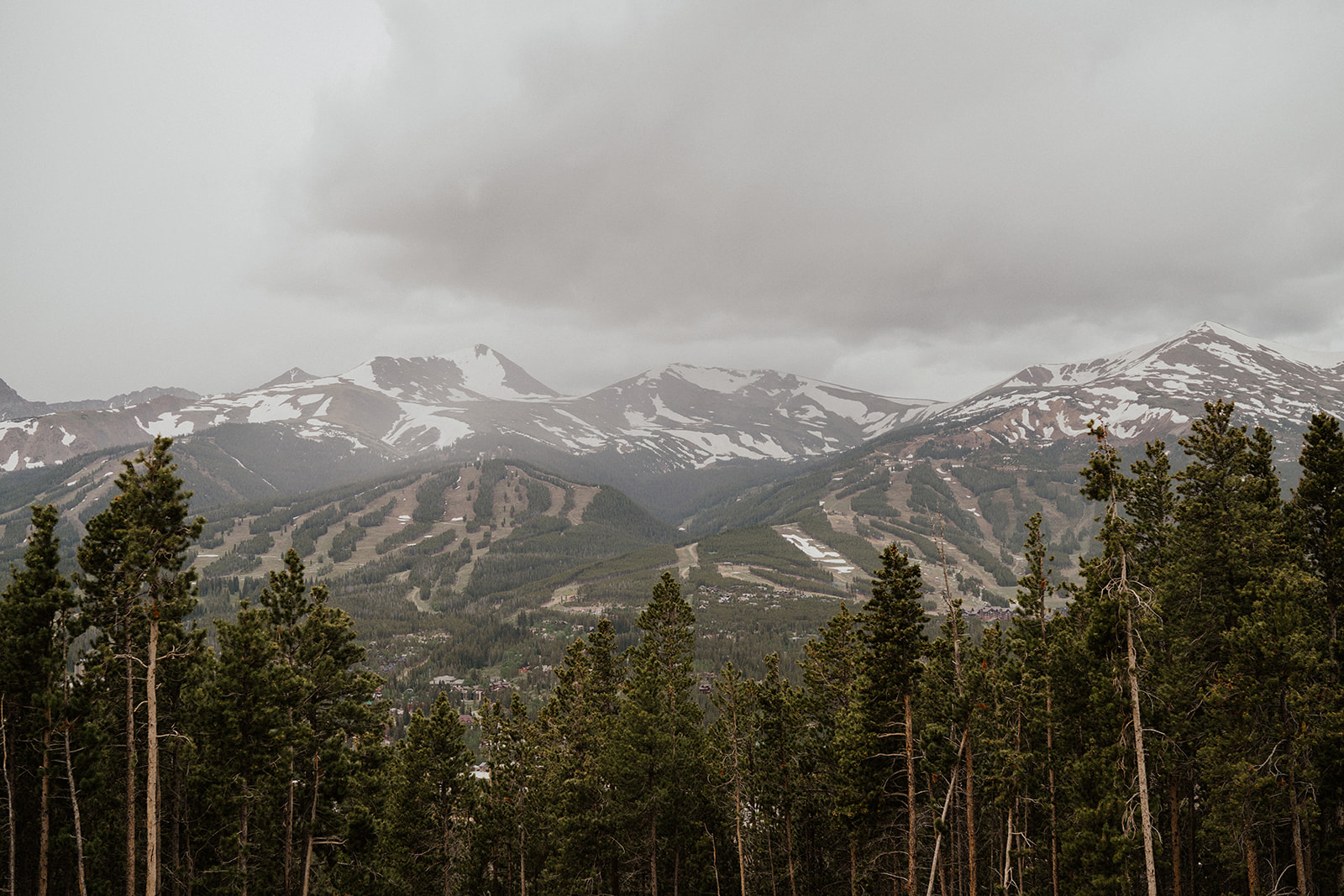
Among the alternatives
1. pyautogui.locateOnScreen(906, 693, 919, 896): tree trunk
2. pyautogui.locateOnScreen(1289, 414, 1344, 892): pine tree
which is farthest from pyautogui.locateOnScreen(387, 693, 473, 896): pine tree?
pyautogui.locateOnScreen(1289, 414, 1344, 892): pine tree

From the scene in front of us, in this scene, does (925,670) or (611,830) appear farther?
(611,830)

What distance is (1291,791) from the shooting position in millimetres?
22250

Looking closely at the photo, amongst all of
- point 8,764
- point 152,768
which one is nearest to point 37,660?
point 8,764

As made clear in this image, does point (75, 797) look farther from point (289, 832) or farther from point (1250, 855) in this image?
point (1250, 855)

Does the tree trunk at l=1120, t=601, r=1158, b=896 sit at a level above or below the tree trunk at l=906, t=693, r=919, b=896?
above

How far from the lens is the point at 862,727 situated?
27.4 metres

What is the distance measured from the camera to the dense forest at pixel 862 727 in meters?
22.3

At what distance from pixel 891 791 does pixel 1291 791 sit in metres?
14.2

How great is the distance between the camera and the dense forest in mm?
22328

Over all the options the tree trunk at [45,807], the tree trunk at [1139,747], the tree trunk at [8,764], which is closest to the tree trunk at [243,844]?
the tree trunk at [45,807]

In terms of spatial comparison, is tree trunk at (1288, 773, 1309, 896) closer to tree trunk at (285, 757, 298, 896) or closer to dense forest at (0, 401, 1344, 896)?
dense forest at (0, 401, 1344, 896)

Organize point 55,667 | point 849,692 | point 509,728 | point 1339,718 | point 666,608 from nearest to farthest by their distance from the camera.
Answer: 1. point 1339,718
2. point 55,667
3. point 849,692
4. point 509,728
5. point 666,608

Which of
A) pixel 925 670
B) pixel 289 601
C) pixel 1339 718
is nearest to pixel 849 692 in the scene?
pixel 925 670

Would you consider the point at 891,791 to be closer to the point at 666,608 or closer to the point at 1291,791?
the point at 1291,791
